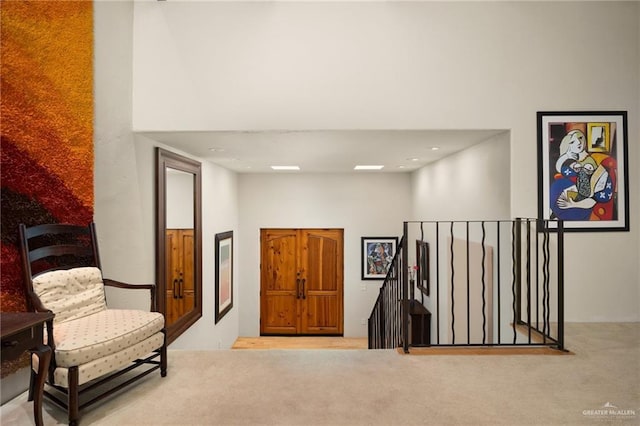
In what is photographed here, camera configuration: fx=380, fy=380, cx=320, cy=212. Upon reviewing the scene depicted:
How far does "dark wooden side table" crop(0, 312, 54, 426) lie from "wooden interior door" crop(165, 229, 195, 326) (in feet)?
6.96

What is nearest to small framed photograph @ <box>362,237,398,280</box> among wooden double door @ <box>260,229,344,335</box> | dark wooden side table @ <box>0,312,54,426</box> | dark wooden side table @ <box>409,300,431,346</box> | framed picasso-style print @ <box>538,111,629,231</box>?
wooden double door @ <box>260,229,344,335</box>

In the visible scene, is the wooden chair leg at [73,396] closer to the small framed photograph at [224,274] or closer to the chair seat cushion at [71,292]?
the chair seat cushion at [71,292]

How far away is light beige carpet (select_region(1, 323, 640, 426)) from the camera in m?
2.13

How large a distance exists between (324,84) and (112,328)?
2.51 meters

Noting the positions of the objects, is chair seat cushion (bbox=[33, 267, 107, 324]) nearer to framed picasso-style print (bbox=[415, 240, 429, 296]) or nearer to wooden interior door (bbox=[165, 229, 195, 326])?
wooden interior door (bbox=[165, 229, 195, 326])

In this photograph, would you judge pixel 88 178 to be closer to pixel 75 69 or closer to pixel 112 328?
pixel 75 69

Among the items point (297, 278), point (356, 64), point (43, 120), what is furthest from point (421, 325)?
point (43, 120)

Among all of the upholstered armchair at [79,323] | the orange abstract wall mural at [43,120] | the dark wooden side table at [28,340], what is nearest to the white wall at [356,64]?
the orange abstract wall mural at [43,120]

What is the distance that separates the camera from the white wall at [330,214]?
23.7 feet

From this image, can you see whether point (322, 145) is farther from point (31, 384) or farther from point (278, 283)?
point (278, 283)

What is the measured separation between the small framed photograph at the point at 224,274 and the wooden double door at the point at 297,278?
0.84 m

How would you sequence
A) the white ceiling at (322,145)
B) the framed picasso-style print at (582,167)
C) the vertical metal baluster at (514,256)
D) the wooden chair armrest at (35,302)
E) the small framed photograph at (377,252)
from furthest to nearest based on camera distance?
the small framed photograph at (377,252), the white ceiling at (322,145), the framed picasso-style print at (582,167), the vertical metal baluster at (514,256), the wooden chair armrest at (35,302)

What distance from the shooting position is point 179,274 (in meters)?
4.36

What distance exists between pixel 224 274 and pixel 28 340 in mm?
4421
